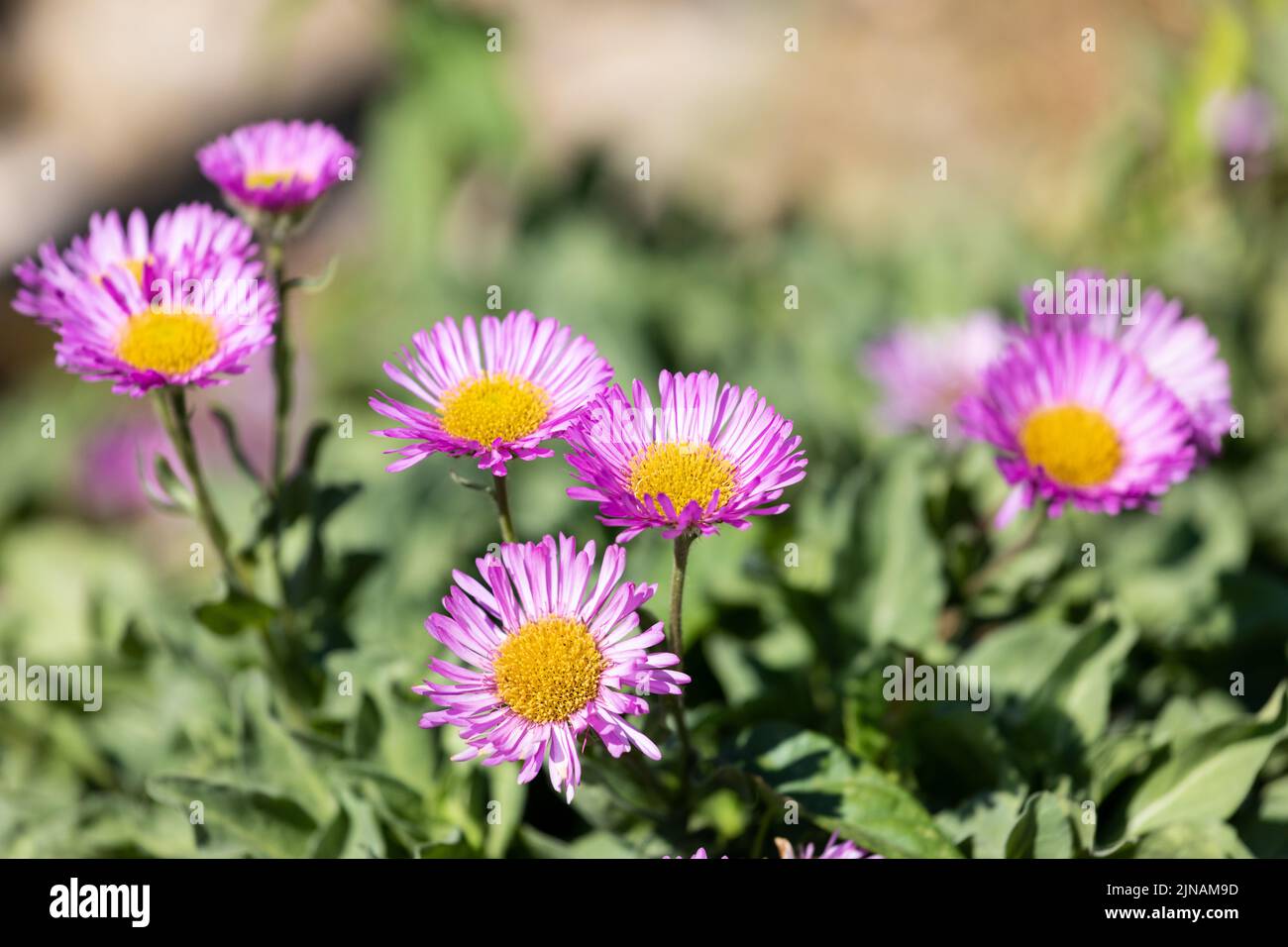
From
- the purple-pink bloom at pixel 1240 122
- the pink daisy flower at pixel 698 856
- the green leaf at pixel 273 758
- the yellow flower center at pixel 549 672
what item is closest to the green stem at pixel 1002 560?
the pink daisy flower at pixel 698 856

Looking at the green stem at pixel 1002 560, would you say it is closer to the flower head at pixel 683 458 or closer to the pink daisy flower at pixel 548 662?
the flower head at pixel 683 458

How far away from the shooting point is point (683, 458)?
1.27 meters

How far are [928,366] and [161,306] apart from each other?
1610mm

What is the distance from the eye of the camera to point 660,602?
1780 millimetres

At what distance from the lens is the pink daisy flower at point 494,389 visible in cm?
124

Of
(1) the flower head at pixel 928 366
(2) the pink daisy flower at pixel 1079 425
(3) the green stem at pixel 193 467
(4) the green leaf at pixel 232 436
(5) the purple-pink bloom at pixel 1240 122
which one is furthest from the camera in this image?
(5) the purple-pink bloom at pixel 1240 122

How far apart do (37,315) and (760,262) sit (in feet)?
8.09

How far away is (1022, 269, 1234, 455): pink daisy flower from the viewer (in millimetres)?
1729

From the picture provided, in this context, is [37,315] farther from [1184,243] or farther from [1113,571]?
[1184,243]

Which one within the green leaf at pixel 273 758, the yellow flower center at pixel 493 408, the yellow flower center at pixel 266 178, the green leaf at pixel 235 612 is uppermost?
the yellow flower center at pixel 266 178

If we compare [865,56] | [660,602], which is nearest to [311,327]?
[865,56]

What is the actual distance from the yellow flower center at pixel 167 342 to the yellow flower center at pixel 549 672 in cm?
48

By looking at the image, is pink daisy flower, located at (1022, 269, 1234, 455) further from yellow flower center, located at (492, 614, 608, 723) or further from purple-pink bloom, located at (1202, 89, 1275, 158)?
purple-pink bloom, located at (1202, 89, 1275, 158)

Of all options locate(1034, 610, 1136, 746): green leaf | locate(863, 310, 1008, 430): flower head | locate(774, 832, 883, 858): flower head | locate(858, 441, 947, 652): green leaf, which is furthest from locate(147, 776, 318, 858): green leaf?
locate(863, 310, 1008, 430): flower head
